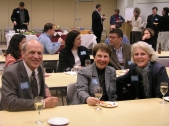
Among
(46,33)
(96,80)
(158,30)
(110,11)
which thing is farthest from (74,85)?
(110,11)

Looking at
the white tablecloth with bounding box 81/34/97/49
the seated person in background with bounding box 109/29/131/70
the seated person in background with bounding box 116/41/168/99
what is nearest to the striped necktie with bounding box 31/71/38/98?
the seated person in background with bounding box 116/41/168/99

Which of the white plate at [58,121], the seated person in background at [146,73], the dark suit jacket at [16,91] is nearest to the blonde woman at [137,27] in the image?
the seated person in background at [146,73]

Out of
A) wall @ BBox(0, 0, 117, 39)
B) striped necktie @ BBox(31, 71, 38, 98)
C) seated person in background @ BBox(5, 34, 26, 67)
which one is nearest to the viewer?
striped necktie @ BBox(31, 71, 38, 98)

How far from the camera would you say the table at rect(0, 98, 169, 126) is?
213 centimetres

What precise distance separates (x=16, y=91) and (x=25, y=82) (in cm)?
11

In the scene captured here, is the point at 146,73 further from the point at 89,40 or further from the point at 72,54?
the point at 89,40

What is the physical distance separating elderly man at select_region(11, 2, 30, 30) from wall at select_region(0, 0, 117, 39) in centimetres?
335

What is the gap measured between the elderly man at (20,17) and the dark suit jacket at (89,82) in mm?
8401

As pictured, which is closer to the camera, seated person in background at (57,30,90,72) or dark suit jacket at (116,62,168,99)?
dark suit jacket at (116,62,168,99)

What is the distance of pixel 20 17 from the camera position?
36.3 feet

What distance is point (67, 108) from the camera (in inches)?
97.0

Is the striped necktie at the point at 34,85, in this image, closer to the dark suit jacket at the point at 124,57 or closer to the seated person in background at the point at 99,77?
the seated person in background at the point at 99,77

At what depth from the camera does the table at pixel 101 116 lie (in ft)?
6.98

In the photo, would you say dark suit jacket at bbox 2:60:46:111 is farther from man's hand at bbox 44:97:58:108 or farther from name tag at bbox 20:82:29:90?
man's hand at bbox 44:97:58:108
